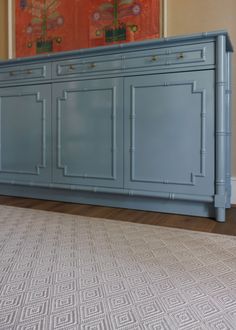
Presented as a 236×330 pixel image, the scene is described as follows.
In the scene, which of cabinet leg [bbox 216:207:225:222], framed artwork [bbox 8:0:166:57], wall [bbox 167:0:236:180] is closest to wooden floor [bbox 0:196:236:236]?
cabinet leg [bbox 216:207:225:222]

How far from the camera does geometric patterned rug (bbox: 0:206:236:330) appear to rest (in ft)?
1.99

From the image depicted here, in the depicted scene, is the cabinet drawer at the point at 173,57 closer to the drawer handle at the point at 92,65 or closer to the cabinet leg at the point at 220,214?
the drawer handle at the point at 92,65

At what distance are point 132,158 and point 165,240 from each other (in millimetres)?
601

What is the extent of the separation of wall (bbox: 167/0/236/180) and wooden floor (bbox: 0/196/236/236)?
1.86ft

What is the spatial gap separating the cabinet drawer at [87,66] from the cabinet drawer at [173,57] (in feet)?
0.27

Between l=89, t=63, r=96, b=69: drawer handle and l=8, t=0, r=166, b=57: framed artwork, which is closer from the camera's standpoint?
l=89, t=63, r=96, b=69: drawer handle

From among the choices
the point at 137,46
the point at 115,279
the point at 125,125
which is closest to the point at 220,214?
the point at 125,125

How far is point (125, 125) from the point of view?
1653 mm

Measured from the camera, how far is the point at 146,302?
673 mm

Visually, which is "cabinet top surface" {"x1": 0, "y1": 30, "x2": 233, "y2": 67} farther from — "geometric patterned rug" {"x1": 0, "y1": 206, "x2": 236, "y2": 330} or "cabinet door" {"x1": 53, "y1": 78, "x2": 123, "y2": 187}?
"geometric patterned rug" {"x1": 0, "y1": 206, "x2": 236, "y2": 330}

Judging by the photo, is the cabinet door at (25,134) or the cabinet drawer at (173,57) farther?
the cabinet door at (25,134)

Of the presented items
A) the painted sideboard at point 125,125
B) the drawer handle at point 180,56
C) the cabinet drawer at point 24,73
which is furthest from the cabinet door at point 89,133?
the drawer handle at point 180,56

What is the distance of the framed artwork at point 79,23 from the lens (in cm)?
206

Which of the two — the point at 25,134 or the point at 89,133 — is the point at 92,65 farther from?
the point at 25,134
